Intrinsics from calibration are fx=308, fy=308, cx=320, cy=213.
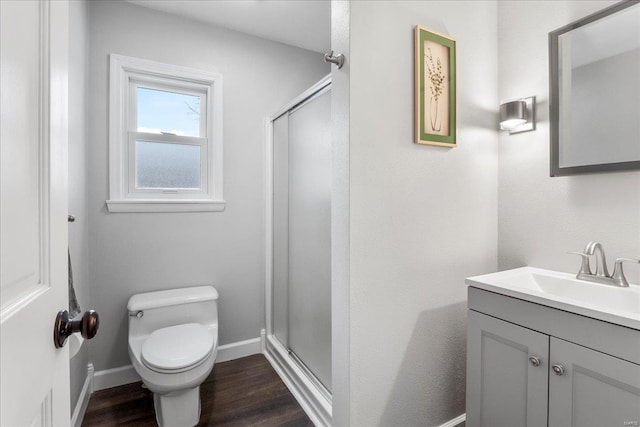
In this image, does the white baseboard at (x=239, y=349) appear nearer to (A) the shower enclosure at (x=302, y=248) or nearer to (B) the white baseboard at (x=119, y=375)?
(B) the white baseboard at (x=119, y=375)

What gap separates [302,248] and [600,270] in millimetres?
1484

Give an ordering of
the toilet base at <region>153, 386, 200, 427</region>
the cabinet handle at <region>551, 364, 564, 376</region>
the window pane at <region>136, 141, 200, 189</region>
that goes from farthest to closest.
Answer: the window pane at <region>136, 141, 200, 189</region> < the toilet base at <region>153, 386, 200, 427</region> < the cabinet handle at <region>551, 364, 564, 376</region>

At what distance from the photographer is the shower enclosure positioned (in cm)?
173

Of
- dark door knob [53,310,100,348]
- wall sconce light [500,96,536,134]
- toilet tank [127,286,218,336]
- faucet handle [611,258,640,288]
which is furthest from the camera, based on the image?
toilet tank [127,286,218,336]

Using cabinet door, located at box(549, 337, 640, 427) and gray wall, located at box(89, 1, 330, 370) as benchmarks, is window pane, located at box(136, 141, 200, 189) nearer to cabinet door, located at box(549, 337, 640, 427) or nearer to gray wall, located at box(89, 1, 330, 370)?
gray wall, located at box(89, 1, 330, 370)

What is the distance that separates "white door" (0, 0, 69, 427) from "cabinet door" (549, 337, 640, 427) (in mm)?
1395

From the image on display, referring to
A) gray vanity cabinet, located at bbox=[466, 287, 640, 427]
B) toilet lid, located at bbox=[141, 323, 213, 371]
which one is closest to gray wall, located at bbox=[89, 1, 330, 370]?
toilet lid, located at bbox=[141, 323, 213, 371]

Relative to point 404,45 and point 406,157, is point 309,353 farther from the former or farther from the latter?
point 404,45

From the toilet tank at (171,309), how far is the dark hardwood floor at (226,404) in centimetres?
40

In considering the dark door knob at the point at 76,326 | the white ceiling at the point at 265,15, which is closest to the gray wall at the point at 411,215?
the dark door knob at the point at 76,326

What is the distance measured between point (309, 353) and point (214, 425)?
634mm

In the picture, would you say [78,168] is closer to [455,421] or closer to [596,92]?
[455,421]

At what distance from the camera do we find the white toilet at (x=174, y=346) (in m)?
1.56

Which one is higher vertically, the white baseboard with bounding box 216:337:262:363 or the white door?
the white door
